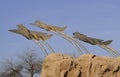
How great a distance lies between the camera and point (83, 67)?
1381 centimetres

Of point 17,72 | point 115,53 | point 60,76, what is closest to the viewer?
point 60,76

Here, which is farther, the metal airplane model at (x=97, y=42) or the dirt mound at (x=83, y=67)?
the metal airplane model at (x=97, y=42)

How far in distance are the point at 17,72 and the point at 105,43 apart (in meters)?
20.8

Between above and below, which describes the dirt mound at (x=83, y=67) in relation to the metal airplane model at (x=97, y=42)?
below

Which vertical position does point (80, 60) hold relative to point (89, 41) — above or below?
below

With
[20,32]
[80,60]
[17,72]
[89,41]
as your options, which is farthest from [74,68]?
[17,72]

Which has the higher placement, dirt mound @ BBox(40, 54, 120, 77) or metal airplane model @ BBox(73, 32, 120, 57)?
metal airplane model @ BBox(73, 32, 120, 57)

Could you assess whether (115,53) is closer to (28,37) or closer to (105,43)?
(105,43)

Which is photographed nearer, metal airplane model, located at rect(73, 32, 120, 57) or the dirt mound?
the dirt mound

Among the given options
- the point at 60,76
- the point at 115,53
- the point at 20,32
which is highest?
the point at 20,32

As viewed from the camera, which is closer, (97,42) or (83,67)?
(83,67)

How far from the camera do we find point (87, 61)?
45.5ft

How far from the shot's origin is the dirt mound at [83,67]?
13.6 meters

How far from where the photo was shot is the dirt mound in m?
13.6
